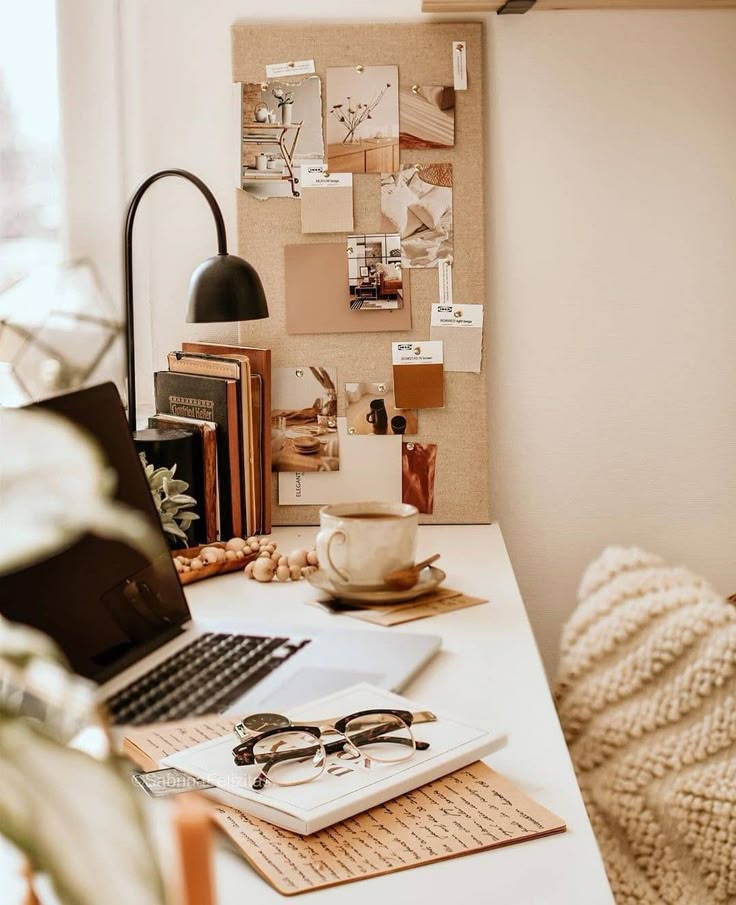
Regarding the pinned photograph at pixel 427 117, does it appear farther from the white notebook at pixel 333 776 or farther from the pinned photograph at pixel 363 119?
the white notebook at pixel 333 776

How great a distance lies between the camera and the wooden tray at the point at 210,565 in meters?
1.28

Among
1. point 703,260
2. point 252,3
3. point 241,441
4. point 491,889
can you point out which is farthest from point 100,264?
point 491,889

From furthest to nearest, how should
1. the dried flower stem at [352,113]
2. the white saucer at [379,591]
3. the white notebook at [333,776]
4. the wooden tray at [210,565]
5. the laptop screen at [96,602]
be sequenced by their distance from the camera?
the dried flower stem at [352,113], the wooden tray at [210,565], the white saucer at [379,591], the white notebook at [333,776], the laptop screen at [96,602]

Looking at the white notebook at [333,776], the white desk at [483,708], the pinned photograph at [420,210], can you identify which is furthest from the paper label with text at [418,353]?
the white notebook at [333,776]

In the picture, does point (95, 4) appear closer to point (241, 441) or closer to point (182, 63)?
point (182, 63)

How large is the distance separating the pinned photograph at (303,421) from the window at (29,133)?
386 mm

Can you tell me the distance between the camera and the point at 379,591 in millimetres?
1186

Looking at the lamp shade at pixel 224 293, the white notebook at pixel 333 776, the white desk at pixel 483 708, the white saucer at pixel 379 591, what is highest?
the lamp shade at pixel 224 293

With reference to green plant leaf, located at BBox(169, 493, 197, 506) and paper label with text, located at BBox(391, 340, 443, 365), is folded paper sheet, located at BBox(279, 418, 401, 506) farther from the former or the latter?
green plant leaf, located at BBox(169, 493, 197, 506)

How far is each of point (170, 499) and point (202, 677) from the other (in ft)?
1.70

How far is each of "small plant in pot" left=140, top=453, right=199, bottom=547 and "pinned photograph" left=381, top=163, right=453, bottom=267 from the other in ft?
1.57

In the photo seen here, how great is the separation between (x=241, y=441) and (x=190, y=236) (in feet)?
1.18

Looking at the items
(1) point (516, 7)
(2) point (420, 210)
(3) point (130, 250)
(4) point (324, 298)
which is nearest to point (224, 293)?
(3) point (130, 250)

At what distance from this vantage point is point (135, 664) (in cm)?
46
